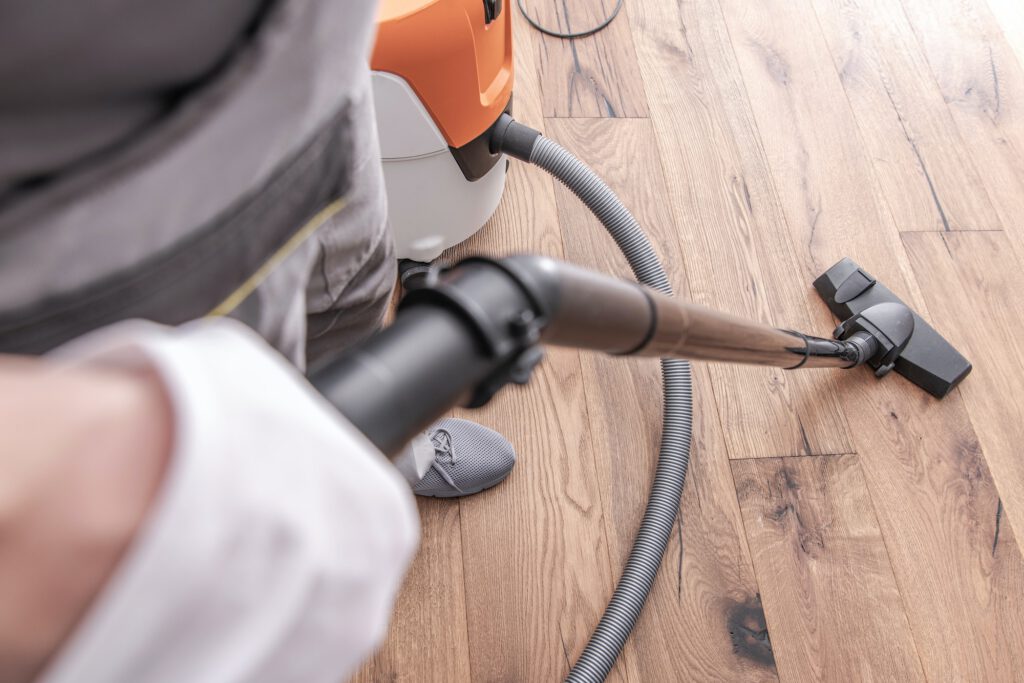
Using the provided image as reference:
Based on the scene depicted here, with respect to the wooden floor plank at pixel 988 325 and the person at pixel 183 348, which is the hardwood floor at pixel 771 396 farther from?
the person at pixel 183 348

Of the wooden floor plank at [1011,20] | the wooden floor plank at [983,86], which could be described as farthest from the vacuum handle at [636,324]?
the wooden floor plank at [1011,20]

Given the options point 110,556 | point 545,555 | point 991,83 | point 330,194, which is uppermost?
point 110,556

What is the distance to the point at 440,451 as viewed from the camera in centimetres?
107

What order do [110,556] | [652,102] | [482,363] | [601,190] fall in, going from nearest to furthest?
[110,556] → [482,363] → [601,190] → [652,102]

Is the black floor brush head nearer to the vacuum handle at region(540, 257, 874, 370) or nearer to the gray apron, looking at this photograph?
the vacuum handle at region(540, 257, 874, 370)

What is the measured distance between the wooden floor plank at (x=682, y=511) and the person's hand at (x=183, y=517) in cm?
88

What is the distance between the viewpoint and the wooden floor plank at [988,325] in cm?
118

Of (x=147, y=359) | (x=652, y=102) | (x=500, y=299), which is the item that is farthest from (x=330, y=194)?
(x=652, y=102)

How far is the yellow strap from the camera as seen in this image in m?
0.44

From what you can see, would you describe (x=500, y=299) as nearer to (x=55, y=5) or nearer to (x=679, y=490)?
(x=55, y=5)

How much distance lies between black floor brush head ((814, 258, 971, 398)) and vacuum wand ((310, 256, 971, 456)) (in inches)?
32.0

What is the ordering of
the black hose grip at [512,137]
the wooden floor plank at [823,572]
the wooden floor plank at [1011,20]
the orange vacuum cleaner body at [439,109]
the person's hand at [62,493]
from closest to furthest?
the person's hand at [62,493]
the orange vacuum cleaner body at [439,109]
the wooden floor plank at [823,572]
the black hose grip at [512,137]
the wooden floor plank at [1011,20]

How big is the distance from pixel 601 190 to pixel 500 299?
2.70ft

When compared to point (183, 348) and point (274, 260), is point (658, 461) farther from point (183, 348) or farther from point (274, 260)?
point (183, 348)
